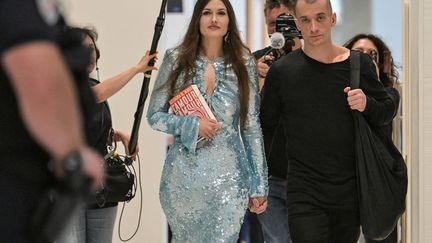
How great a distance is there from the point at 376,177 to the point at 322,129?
30 cm

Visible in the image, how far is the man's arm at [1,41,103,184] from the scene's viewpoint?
1.41 m

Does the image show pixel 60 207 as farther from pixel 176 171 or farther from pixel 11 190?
pixel 176 171

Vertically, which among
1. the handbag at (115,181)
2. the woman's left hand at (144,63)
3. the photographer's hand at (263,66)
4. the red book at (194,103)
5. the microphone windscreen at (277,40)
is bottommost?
the handbag at (115,181)

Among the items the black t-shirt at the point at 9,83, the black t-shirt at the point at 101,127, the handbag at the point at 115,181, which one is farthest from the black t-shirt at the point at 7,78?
the handbag at the point at 115,181

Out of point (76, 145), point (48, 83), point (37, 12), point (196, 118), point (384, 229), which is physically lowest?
point (384, 229)

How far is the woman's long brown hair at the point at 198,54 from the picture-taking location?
3594 millimetres

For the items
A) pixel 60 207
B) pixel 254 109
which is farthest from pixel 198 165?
pixel 60 207

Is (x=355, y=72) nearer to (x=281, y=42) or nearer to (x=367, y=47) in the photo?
(x=281, y=42)

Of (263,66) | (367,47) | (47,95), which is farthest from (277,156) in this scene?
(47,95)

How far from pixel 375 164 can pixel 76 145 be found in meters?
2.16

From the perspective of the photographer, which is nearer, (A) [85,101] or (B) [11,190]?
(A) [85,101]

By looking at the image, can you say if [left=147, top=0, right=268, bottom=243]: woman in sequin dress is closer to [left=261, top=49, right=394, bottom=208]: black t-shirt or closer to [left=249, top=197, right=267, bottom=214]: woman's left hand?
[left=249, top=197, right=267, bottom=214]: woman's left hand

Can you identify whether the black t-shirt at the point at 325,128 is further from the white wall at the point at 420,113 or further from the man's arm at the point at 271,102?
the white wall at the point at 420,113

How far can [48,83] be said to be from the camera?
142 centimetres
